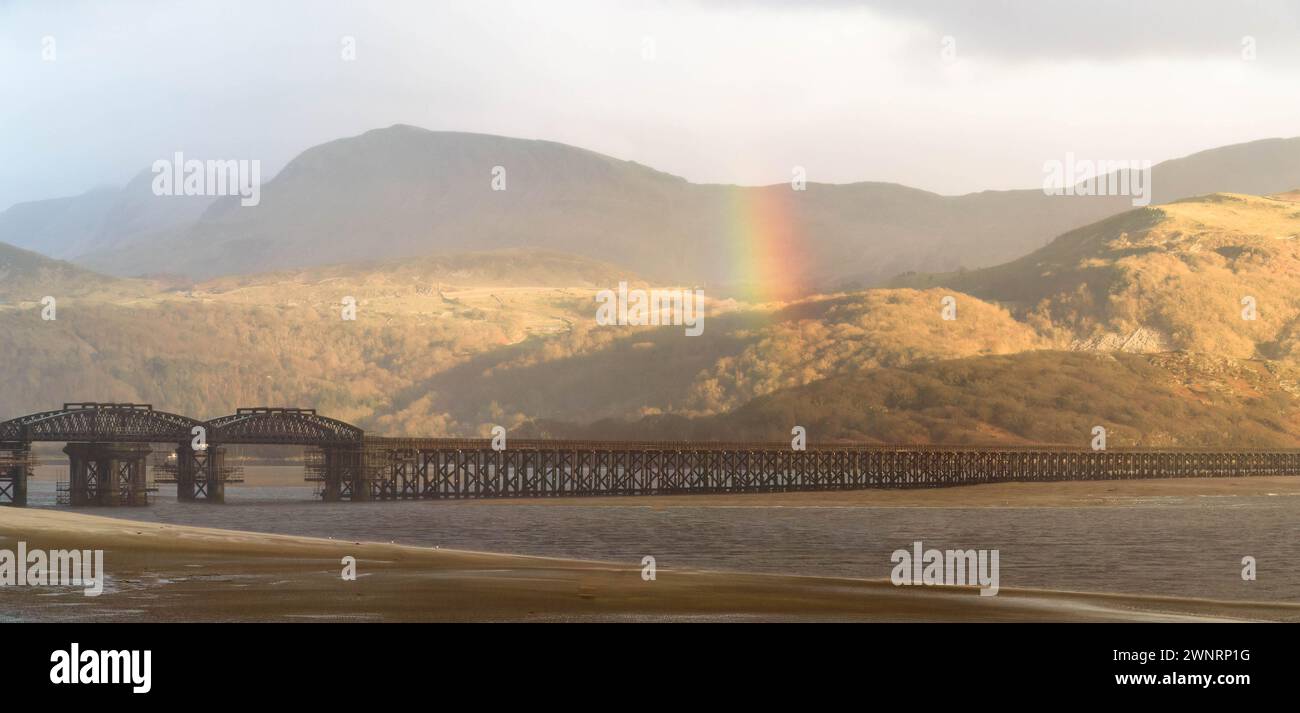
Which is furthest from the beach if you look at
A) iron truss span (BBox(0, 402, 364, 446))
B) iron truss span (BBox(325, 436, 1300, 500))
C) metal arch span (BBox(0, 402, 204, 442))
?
iron truss span (BBox(325, 436, 1300, 500))

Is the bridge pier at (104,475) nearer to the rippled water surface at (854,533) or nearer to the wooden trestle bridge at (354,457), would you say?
the wooden trestle bridge at (354,457)
